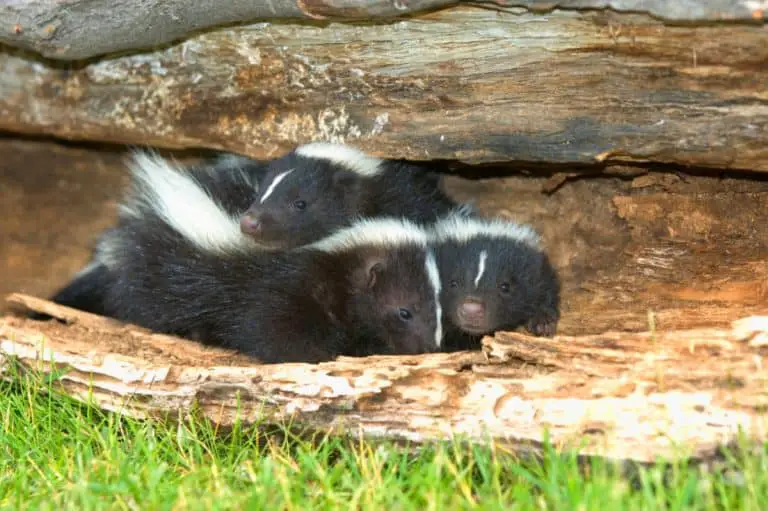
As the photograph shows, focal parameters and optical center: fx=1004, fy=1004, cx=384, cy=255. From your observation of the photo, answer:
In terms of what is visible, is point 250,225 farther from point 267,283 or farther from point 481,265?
point 481,265

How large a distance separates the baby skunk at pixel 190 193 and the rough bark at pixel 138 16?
27.2 inches

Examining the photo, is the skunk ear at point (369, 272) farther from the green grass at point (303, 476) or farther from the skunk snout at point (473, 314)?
the green grass at point (303, 476)

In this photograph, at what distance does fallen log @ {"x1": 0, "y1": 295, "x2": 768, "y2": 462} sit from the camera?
11.5 ft

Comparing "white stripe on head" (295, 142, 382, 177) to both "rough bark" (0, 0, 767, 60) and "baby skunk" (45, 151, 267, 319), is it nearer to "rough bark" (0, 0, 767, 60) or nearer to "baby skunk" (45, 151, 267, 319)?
"baby skunk" (45, 151, 267, 319)

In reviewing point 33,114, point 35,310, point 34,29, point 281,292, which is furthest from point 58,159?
point 281,292

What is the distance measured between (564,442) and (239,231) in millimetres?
2266

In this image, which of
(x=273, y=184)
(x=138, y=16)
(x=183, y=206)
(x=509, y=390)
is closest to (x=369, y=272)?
(x=273, y=184)

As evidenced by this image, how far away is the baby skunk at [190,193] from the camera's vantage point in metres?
5.20

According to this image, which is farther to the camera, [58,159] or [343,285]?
[58,159]

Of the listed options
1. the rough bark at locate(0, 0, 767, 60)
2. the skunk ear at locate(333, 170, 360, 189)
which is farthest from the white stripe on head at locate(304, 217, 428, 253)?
the rough bark at locate(0, 0, 767, 60)

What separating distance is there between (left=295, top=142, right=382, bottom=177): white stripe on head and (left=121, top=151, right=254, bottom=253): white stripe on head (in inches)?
21.2

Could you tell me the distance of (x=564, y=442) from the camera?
3.59 m


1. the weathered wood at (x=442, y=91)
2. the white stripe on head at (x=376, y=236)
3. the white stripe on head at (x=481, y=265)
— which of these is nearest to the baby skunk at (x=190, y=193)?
the weathered wood at (x=442, y=91)

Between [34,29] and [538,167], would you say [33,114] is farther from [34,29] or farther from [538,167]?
[538,167]
